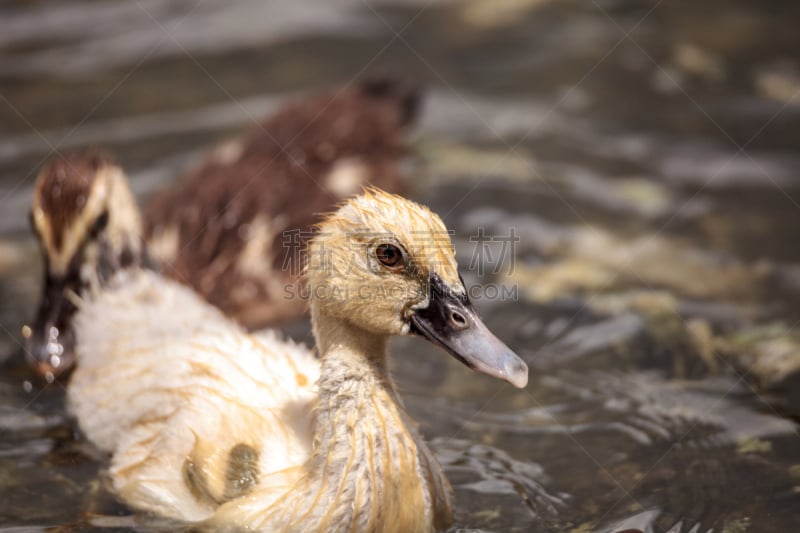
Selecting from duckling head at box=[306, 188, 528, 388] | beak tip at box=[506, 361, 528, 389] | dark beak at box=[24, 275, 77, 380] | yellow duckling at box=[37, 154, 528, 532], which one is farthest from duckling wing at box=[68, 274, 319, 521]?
beak tip at box=[506, 361, 528, 389]

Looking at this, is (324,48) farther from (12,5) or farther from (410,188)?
(12,5)

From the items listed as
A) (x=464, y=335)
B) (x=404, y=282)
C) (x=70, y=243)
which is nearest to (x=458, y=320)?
(x=464, y=335)

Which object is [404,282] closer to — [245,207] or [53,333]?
[245,207]

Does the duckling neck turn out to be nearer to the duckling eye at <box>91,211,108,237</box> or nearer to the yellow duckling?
the yellow duckling

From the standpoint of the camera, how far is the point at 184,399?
4.49 metres

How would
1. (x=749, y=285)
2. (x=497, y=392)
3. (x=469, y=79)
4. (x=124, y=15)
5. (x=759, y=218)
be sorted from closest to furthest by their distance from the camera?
(x=497, y=392)
(x=749, y=285)
(x=759, y=218)
(x=469, y=79)
(x=124, y=15)

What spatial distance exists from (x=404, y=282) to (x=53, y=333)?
2.44 meters

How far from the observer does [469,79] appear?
27.3ft

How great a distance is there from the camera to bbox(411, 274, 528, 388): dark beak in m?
3.90

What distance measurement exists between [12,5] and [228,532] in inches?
252

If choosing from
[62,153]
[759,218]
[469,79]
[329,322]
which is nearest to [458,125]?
[469,79]

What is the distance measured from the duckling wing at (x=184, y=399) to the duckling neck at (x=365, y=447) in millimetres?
263

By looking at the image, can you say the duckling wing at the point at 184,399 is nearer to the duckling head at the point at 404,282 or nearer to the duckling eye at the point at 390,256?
the duckling head at the point at 404,282

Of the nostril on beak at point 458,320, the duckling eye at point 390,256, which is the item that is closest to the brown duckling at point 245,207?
the duckling eye at point 390,256
